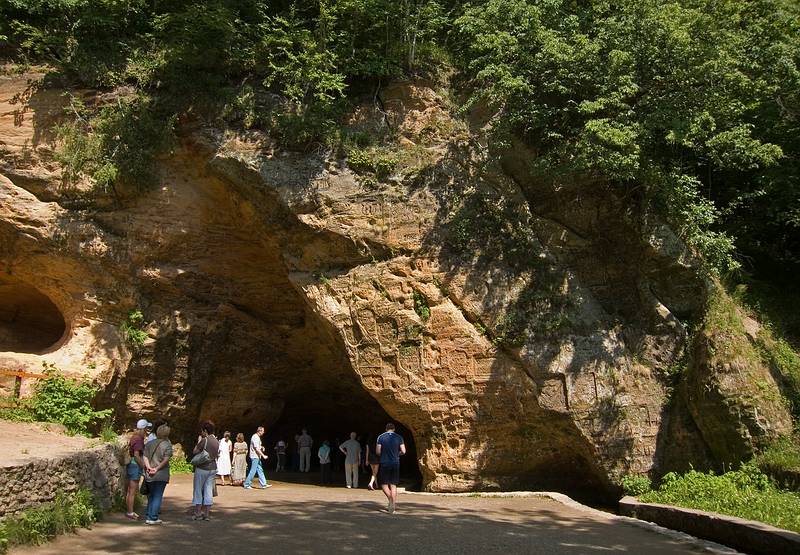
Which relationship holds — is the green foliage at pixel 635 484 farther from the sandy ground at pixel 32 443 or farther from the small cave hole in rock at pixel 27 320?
the small cave hole in rock at pixel 27 320

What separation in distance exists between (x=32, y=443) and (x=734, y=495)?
10.1 metres

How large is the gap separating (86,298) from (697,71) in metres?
12.7

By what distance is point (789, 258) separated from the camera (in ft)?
51.8

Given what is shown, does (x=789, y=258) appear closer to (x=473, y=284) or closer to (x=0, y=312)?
(x=473, y=284)

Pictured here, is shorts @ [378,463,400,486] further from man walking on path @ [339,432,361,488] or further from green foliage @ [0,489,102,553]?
man walking on path @ [339,432,361,488]

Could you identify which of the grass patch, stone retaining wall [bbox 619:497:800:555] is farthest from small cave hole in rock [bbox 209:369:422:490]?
stone retaining wall [bbox 619:497:800:555]

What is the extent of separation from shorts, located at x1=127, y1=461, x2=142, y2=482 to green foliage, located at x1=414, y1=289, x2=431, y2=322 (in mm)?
5834

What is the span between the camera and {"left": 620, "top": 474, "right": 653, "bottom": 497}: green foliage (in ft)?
37.2

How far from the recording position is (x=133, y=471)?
26.9 ft

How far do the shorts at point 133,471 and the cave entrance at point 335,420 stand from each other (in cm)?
826

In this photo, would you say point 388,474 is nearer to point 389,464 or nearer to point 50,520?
point 389,464

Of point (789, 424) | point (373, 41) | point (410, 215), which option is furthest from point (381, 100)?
point (789, 424)

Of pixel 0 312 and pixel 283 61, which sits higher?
pixel 283 61

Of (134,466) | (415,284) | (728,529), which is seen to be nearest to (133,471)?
(134,466)
